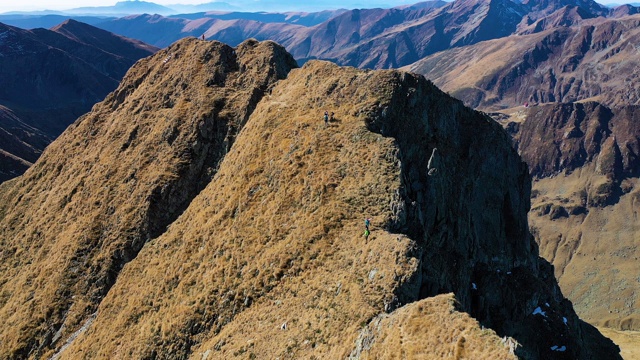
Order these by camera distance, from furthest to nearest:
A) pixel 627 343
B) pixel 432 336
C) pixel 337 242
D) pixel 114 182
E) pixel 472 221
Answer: pixel 627 343 < pixel 114 182 < pixel 472 221 < pixel 337 242 < pixel 432 336

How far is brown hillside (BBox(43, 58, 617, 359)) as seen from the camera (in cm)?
3894

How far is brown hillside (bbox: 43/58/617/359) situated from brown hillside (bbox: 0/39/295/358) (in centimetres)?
526

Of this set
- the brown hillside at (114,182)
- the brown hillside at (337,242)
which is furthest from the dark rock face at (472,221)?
the brown hillside at (114,182)

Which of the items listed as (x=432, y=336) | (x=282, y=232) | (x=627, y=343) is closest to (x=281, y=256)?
(x=282, y=232)

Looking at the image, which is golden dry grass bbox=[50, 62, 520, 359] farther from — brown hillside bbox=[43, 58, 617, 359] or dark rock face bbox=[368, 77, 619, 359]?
dark rock face bbox=[368, 77, 619, 359]

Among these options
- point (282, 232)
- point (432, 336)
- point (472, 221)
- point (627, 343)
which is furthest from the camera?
point (627, 343)

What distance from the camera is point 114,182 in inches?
3022

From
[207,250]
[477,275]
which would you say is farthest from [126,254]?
[477,275]

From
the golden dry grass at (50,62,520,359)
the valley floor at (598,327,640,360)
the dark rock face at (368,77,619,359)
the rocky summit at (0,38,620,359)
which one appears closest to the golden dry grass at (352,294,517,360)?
the rocky summit at (0,38,620,359)

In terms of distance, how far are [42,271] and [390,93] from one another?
58489 millimetres

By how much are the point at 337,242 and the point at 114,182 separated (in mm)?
49591

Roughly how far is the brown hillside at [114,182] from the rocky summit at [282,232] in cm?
36

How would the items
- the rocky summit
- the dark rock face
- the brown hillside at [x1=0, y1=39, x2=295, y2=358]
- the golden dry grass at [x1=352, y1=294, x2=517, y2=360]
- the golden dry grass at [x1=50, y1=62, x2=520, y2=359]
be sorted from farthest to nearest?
the brown hillside at [x1=0, y1=39, x2=295, y2=358] → the dark rock face → the rocky summit → the golden dry grass at [x1=50, y1=62, x2=520, y2=359] → the golden dry grass at [x1=352, y1=294, x2=517, y2=360]

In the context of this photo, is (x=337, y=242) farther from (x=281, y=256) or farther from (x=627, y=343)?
(x=627, y=343)
